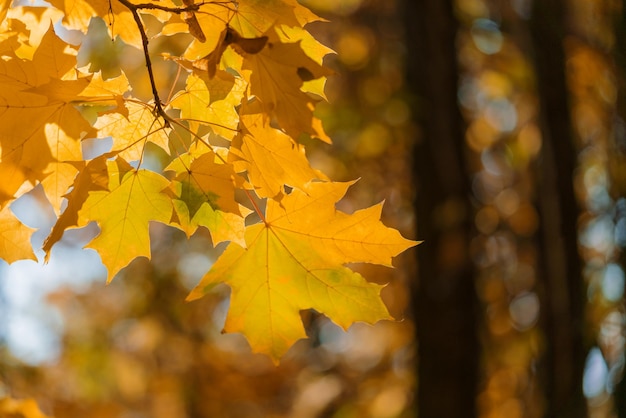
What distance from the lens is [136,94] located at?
18.3 feet

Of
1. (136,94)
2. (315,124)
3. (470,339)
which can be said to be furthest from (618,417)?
(136,94)

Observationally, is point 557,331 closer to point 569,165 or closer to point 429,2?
point 569,165

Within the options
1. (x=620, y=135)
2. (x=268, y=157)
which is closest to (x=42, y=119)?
(x=268, y=157)

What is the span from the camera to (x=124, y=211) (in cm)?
130

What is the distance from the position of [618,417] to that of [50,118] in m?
0.98

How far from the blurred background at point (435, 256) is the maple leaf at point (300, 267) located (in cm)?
15

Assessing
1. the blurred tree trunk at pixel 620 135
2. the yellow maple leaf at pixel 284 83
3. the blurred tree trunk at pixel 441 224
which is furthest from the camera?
the blurred tree trunk at pixel 441 224

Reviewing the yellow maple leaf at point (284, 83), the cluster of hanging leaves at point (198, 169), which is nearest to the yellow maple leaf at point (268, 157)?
the cluster of hanging leaves at point (198, 169)

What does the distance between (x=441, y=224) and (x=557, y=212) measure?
86 cm

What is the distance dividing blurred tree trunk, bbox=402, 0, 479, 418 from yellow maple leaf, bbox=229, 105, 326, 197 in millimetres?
2571

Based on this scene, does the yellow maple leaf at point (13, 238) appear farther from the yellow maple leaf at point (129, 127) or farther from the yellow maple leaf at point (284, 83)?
the yellow maple leaf at point (284, 83)

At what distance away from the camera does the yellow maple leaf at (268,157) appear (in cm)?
117

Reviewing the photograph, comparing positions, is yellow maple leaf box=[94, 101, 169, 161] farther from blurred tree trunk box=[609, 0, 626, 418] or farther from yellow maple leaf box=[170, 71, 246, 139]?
blurred tree trunk box=[609, 0, 626, 418]

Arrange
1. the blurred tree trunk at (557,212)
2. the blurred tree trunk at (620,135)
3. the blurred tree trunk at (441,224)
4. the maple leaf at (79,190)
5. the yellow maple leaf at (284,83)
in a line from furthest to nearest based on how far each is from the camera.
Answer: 1. the blurred tree trunk at (441,224)
2. the blurred tree trunk at (557,212)
3. the maple leaf at (79,190)
4. the yellow maple leaf at (284,83)
5. the blurred tree trunk at (620,135)
